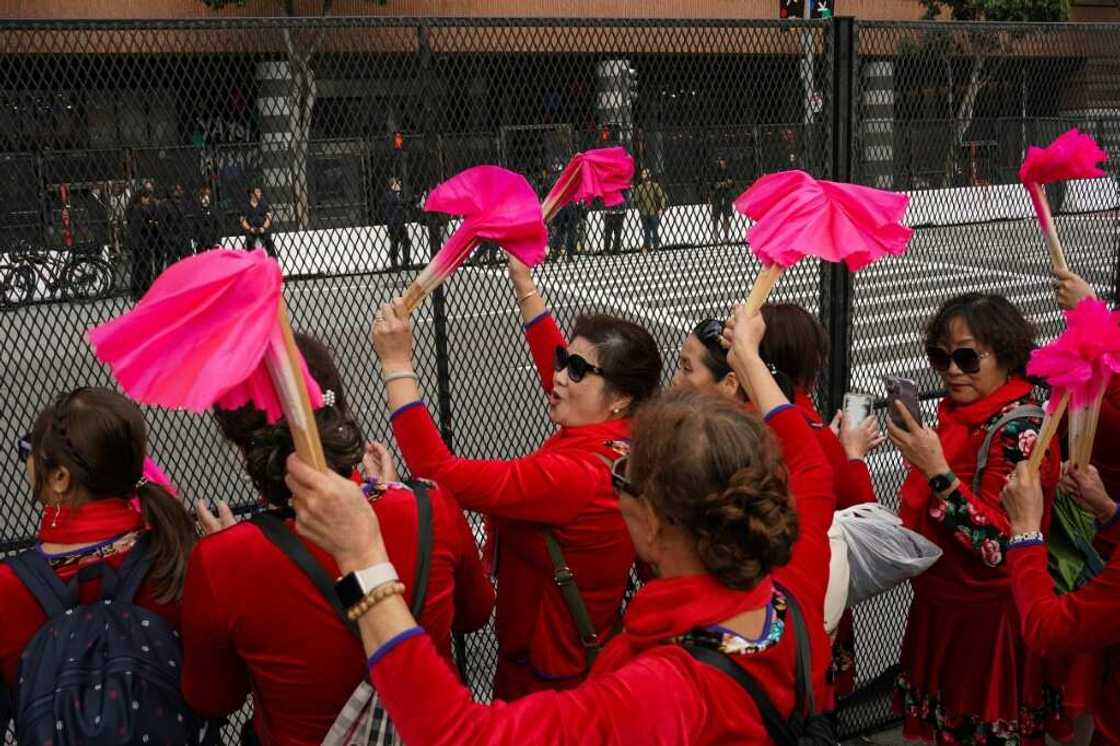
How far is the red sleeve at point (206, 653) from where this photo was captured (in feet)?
7.15

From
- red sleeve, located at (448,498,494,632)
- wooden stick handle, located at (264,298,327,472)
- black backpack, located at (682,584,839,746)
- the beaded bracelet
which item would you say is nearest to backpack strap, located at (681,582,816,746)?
black backpack, located at (682,584,839,746)

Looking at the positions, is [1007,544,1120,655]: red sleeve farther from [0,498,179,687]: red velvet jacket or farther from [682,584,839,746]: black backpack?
[0,498,179,687]: red velvet jacket

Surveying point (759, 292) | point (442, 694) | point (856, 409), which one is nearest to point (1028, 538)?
point (856, 409)

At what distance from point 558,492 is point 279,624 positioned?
0.79m

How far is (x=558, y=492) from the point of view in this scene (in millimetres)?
2740

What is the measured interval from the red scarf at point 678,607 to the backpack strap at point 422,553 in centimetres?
52

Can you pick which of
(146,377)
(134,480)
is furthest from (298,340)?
(146,377)

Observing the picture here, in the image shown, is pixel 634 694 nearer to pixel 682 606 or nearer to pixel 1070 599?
pixel 682 606

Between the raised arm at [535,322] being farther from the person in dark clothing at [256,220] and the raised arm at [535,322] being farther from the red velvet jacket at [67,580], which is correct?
the red velvet jacket at [67,580]

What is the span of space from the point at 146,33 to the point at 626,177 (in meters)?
1.49

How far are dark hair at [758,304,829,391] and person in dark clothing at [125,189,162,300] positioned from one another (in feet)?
5.77

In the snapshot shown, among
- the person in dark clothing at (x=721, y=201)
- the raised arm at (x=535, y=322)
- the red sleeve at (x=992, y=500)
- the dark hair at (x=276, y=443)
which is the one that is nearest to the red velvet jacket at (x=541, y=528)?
the dark hair at (x=276, y=443)

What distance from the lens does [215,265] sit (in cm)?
170

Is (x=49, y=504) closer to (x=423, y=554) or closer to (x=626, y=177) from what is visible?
(x=423, y=554)
